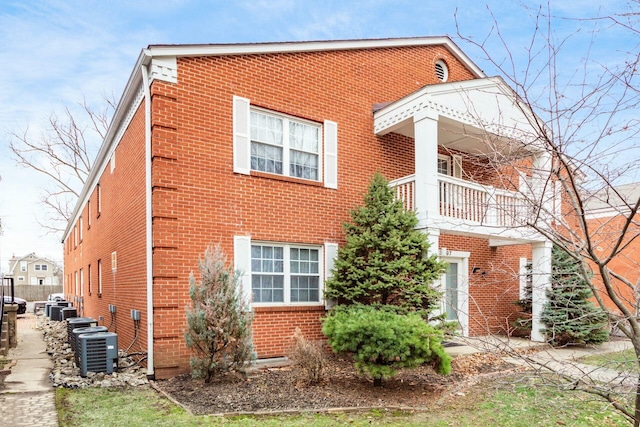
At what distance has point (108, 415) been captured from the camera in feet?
19.3

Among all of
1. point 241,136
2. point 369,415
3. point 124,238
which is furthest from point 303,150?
point 369,415

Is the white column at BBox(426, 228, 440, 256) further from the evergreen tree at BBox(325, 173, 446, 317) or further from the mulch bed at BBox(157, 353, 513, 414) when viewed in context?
the mulch bed at BBox(157, 353, 513, 414)

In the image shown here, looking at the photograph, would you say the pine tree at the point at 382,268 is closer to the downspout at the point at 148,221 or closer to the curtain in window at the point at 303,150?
the curtain in window at the point at 303,150

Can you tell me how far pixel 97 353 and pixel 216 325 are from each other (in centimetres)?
254

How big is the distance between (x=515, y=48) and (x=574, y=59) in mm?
408

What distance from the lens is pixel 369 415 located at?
19.4ft

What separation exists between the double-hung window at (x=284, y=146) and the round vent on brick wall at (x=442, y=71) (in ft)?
16.4

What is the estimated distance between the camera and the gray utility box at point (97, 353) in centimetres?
801

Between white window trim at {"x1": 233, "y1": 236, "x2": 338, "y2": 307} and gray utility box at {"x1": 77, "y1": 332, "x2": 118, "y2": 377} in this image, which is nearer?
gray utility box at {"x1": 77, "y1": 332, "x2": 118, "y2": 377}

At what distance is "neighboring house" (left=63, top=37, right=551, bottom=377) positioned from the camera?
8.37 metres

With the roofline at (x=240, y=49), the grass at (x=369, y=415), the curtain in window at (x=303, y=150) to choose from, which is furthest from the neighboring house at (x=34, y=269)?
the grass at (x=369, y=415)

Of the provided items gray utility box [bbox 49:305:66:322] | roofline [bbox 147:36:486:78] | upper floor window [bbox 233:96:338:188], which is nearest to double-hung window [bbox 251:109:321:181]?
upper floor window [bbox 233:96:338:188]

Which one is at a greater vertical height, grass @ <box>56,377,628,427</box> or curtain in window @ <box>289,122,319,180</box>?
curtain in window @ <box>289,122,319,180</box>

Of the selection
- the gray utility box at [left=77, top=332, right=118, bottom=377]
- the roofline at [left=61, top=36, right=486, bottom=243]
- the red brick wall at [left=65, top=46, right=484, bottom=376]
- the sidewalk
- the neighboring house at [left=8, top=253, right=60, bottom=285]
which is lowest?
the neighboring house at [left=8, top=253, right=60, bottom=285]
